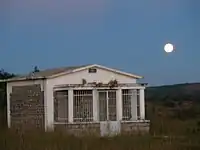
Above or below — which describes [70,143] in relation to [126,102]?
below

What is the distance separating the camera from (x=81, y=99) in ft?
110

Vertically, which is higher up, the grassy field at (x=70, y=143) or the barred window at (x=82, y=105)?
the barred window at (x=82, y=105)

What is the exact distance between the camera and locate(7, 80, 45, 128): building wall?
1330 inches

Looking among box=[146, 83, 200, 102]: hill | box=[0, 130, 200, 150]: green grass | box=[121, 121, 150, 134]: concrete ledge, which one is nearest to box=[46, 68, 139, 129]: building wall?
box=[121, 121, 150, 134]: concrete ledge

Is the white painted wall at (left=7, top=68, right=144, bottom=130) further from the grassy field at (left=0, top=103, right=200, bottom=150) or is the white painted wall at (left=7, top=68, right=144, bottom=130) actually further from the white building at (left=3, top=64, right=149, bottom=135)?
the grassy field at (left=0, top=103, right=200, bottom=150)

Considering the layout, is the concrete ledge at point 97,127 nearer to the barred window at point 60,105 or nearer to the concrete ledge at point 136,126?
the concrete ledge at point 136,126

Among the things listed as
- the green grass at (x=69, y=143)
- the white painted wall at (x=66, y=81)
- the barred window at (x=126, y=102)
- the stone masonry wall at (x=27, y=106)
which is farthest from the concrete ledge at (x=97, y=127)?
the green grass at (x=69, y=143)

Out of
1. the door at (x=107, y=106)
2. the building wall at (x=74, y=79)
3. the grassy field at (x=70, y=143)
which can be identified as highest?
the building wall at (x=74, y=79)

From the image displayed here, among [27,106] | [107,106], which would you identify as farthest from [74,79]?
[27,106]

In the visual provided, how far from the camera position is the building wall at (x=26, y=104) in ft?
111

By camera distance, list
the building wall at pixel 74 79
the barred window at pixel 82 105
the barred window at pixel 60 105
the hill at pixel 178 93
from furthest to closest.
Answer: the hill at pixel 178 93 < the barred window at pixel 60 105 < the building wall at pixel 74 79 < the barred window at pixel 82 105

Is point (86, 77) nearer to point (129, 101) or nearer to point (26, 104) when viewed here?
point (129, 101)

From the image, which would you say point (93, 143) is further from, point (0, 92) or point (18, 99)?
point (0, 92)

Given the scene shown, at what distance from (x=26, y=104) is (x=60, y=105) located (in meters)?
2.14
